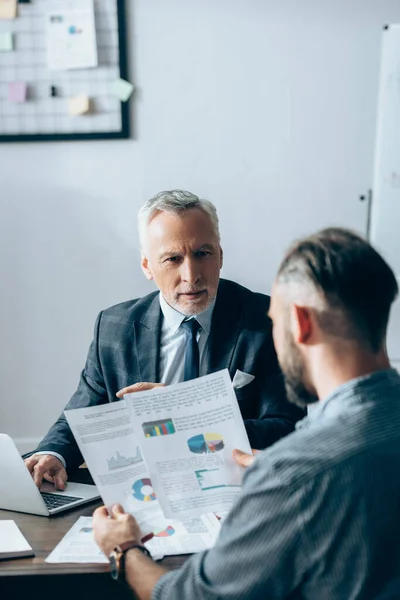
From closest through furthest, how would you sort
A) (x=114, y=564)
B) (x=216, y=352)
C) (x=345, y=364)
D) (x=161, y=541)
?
1. (x=345, y=364)
2. (x=114, y=564)
3. (x=161, y=541)
4. (x=216, y=352)

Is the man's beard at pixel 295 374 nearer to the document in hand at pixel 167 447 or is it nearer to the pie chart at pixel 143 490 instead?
the document in hand at pixel 167 447

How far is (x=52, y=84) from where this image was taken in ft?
9.31

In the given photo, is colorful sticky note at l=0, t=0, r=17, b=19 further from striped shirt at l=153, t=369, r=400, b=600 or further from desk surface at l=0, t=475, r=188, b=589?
striped shirt at l=153, t=369, r=400, b=600

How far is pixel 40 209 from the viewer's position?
2.93 meters

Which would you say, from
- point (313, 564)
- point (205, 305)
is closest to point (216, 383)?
point (313, 564)

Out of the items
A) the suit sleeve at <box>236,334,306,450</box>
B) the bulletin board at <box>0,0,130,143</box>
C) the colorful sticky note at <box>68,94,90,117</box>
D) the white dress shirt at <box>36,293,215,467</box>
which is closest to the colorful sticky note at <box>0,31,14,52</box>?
the bulletin board at <box>0,0,130,143</box>

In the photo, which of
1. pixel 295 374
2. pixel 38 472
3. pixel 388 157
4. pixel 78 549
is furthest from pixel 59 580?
pixel 388 157

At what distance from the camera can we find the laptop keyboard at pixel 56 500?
1363 mm

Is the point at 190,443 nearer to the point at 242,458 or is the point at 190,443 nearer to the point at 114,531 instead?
the point at 242,458

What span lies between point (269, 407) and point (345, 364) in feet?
2.48

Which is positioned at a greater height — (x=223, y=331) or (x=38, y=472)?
(x=223, y=331)

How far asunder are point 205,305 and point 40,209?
1.36 metres

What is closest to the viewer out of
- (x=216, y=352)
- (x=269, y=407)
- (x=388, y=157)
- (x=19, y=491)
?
(x=19, y=491)

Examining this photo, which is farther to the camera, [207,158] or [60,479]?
[207,158]
